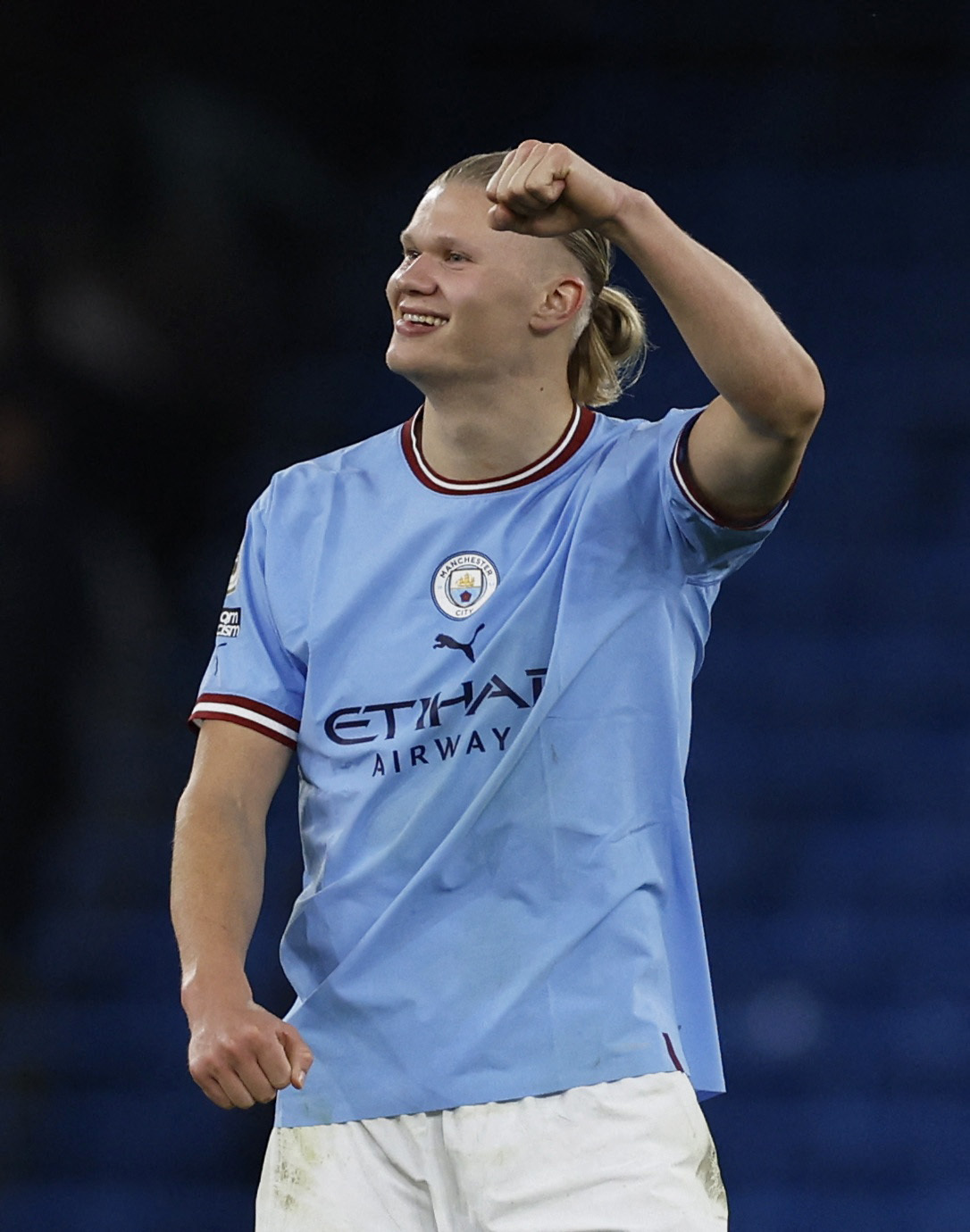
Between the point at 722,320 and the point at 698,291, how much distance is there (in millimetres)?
37

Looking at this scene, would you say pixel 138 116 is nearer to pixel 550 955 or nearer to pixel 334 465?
pixel 334 465

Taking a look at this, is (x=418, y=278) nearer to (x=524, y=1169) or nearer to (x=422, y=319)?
(x=422, y=319)

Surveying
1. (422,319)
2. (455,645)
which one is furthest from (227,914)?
(422,319)

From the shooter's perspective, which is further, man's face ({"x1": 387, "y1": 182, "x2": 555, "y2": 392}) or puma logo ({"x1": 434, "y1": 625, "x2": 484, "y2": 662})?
man's face ({"x1": 387, "y1": 182, "x2": 555, "y2": 392})

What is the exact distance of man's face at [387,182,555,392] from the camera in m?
2.06

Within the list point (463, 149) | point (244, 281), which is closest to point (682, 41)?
point (463, 149)

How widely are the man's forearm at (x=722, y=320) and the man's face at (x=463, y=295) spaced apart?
1.15ft

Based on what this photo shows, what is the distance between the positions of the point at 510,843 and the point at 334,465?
0.56 meters

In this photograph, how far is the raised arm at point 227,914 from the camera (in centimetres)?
164

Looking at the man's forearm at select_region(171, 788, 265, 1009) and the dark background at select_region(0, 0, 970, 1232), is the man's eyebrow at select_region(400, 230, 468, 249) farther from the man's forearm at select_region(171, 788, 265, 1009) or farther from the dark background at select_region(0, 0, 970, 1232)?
the dark background at select_region(0, 0, 970, 1232)

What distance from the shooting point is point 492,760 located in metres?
1.89

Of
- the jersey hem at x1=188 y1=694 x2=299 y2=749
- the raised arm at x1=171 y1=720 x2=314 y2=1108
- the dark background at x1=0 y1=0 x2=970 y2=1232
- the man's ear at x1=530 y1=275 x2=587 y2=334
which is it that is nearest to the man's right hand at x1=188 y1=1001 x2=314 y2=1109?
the raised arm at x1=171 y1=720 x2=314 y2=1108

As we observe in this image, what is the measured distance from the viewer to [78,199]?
142 inches

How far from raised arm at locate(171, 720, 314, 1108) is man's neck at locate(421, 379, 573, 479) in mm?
392
